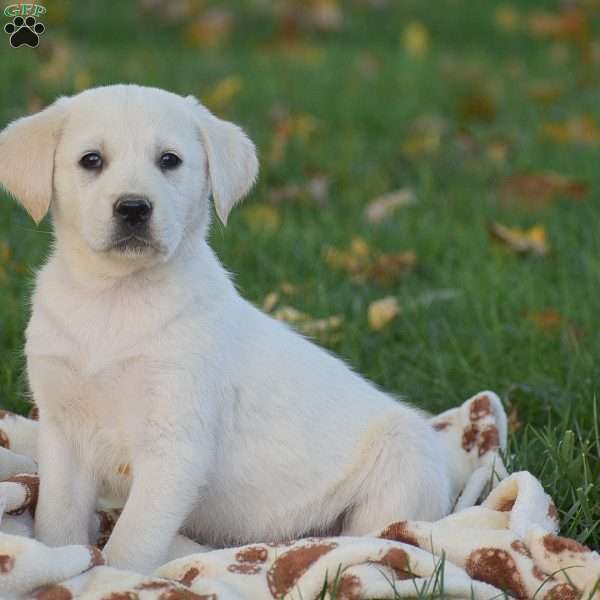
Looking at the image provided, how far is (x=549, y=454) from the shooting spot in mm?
3559

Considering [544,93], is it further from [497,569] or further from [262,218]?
[497,569]

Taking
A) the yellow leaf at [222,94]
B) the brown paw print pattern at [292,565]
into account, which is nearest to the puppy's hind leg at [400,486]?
the brown paw print pattern at [292,565]

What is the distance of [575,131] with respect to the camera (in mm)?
7703

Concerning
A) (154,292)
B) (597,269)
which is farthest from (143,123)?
(597,269)

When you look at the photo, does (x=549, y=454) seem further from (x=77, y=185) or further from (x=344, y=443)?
(x=77, y=185)

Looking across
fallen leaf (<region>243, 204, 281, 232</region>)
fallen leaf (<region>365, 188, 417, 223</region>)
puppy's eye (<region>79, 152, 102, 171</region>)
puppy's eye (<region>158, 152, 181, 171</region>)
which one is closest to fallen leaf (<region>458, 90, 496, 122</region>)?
fallen leaf (<region>365, 188, 417, 223</region>)

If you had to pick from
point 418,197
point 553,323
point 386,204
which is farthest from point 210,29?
point 553,323

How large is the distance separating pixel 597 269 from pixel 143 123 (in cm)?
256

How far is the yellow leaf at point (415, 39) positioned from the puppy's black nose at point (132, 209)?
22.0 ft

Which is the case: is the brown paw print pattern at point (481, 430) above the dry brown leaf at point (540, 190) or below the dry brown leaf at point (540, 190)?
below

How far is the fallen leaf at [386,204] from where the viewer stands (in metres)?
6.12

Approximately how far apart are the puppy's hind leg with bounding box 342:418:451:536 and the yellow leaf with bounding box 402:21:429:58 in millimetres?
6385

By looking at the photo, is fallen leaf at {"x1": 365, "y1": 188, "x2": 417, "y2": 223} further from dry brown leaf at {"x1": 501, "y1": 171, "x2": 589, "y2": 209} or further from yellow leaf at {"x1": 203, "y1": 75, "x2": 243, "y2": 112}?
yellow leaf at {"x1": 203, "y1": 75, "x2": 243, "y2": 112}

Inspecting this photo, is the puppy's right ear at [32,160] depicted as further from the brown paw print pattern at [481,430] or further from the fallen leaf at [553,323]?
the fallen leaf at [553,323]
